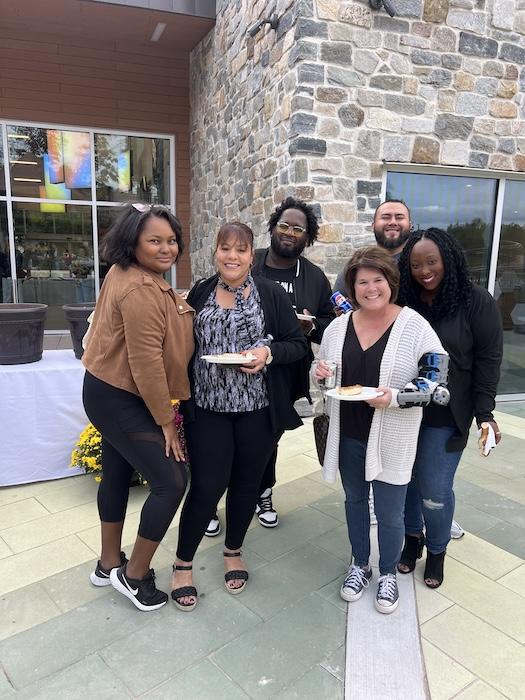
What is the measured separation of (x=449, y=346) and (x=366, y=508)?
2.72 feet

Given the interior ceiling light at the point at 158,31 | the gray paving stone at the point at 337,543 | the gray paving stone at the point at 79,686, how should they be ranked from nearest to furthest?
the gray paving stone at the point at 79,686, the gray paving stone at the point at 337,543, the interior ceiling light at the point at 158,31

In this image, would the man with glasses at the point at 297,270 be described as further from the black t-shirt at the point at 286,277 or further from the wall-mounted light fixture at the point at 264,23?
the wall-mounted light fixture at the point at 264,23

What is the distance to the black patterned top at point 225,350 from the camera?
7.06ft

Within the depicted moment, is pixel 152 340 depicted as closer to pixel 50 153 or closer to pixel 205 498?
pixel 205 498

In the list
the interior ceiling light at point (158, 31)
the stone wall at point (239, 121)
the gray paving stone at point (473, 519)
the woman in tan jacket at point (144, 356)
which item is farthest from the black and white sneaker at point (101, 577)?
the interior ceiling light at point (158, 31)

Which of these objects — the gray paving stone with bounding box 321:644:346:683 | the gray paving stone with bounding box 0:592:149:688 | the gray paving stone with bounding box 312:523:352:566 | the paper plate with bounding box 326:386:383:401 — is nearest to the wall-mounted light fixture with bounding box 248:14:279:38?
the paper plate with bounding box 326:386:383:401

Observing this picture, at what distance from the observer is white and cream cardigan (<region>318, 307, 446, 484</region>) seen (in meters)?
2.02

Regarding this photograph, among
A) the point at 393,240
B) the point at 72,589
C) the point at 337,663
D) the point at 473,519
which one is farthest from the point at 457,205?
the point at 72,589

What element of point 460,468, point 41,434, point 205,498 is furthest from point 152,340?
point 460,468

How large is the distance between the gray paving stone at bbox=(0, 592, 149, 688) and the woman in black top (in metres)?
1.44

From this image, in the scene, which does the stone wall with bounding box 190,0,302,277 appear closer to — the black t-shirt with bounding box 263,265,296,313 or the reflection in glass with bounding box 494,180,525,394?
the black t-shirt with bounding box 263,265,296,313

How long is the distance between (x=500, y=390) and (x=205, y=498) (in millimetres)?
4937

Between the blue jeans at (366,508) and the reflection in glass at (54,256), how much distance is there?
6.44 meters

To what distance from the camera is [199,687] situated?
187cm
